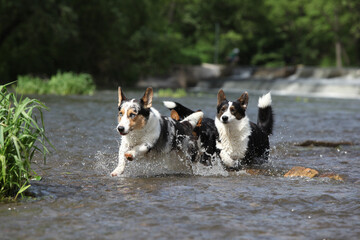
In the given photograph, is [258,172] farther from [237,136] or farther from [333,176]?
[333,176]

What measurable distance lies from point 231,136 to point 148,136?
1546mm

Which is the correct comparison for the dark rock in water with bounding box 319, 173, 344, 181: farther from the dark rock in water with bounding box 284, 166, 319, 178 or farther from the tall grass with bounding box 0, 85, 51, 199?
the tall grass with bounding box 0, 85, 51, 199

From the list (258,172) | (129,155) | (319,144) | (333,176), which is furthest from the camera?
(319,144)

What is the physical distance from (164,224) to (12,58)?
2778cm

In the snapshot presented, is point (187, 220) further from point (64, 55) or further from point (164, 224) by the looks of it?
point (64, 55)

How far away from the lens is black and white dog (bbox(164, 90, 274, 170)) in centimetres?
681

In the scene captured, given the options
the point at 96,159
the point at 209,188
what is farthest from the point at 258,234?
the point at 96,159

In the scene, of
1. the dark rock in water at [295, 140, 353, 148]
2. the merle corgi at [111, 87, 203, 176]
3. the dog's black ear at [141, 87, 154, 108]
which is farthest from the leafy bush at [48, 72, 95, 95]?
the dog's black ear at [141, 87, 154, 108]

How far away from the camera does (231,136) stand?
695 cm

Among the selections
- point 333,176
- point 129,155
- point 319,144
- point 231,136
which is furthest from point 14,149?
point 319,144

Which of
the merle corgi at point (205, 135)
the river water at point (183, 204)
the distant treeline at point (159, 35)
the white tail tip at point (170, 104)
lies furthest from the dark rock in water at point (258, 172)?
the distant treeline at point (159, 35)

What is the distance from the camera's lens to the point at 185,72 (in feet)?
121

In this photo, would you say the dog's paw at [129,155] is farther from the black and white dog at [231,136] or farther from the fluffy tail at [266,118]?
the fluffy tail at [266,118]

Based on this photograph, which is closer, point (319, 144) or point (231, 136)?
point (231, 136)
